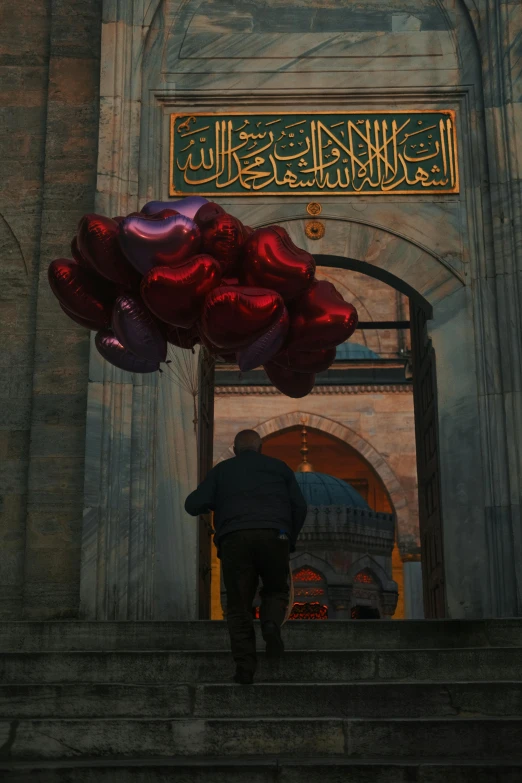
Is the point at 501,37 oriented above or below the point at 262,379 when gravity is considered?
below

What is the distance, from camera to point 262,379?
89.5 ft

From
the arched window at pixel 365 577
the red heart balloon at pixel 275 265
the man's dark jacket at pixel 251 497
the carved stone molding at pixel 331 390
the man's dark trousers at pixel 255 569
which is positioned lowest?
the man's dark trousers at pixel 255 569

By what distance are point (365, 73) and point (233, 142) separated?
134cm

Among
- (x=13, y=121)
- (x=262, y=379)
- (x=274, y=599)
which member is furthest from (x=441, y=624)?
(x=262, y=379)

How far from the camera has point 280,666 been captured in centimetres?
630

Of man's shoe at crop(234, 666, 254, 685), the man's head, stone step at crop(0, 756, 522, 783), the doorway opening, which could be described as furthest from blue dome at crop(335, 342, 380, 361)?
stone step at crop(0, 756, 522, 783)

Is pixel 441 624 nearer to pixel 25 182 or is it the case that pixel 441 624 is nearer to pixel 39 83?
pixel 25 182

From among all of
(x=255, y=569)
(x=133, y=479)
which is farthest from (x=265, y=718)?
(x=133, y=479)

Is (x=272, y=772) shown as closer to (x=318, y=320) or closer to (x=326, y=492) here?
(x=318, y=320)

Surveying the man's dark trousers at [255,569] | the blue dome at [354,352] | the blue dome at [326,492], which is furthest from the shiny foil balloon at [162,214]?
the blue dome at [354,352]

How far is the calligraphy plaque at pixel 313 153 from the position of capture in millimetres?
10586

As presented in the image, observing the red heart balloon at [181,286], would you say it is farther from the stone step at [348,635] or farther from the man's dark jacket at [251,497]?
the stone step at [348,635]

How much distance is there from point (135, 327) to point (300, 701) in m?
2.71

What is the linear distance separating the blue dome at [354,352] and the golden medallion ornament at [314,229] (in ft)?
56.7
